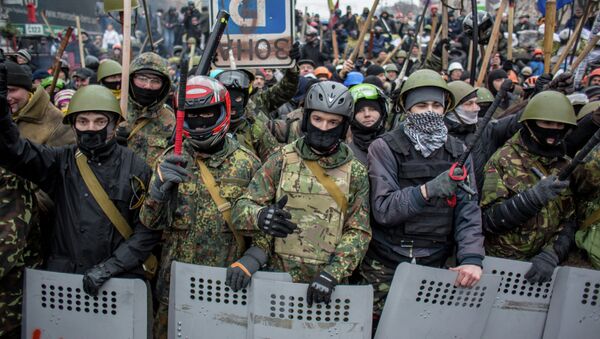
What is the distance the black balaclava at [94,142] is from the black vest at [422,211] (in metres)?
2.07

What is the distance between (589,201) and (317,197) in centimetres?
231

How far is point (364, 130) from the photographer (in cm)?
464

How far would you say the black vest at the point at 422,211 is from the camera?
378cm

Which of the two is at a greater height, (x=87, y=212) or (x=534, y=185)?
(x=534, y=185)

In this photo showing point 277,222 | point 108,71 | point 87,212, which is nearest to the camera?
point 277,222

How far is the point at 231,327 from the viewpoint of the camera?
3441 millimetres

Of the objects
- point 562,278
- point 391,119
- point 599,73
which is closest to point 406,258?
point 562,278

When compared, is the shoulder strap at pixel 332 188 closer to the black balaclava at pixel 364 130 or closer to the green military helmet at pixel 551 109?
the black balaclava at pixel 364 130

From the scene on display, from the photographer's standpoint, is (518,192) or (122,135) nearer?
(518,192)

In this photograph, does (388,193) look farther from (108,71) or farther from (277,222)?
(108,71)

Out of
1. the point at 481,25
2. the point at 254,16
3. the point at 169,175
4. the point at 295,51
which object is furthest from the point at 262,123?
the point at 481,25

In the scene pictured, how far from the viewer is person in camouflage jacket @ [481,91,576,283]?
13.3 ft

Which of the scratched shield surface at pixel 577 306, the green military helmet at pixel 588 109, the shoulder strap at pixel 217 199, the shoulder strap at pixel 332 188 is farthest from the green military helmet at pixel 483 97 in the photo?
the shoulder strap at pixel 217 199

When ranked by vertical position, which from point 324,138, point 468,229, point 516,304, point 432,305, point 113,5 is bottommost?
point 516,304
